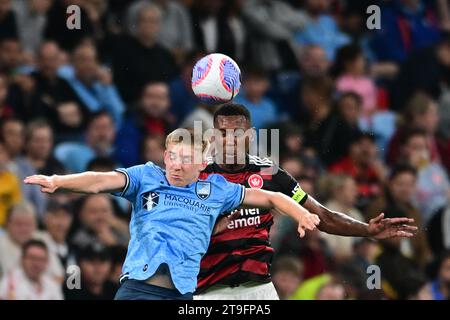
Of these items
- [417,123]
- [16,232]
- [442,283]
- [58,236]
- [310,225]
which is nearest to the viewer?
[310,225]

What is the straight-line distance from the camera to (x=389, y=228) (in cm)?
903

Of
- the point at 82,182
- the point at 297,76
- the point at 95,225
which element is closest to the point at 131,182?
the point at 82,182

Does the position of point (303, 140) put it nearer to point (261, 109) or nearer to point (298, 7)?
point (261, 109)

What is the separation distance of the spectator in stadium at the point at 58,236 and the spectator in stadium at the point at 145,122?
1336 millimetres

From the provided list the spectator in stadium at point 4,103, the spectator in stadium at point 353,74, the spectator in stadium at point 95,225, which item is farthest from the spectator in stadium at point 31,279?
the spectator in stadium at point 353,74

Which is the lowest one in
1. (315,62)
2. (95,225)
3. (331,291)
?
(331,291)

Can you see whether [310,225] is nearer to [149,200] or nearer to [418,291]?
[149,200]

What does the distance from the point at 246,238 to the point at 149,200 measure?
4.51ft

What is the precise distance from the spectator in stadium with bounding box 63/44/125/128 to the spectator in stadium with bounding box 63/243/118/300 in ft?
7.94

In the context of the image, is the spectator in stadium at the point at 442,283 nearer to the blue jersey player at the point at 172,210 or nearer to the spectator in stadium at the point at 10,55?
the blue jersey player at the point at 172,210

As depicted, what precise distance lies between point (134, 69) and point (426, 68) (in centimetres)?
411

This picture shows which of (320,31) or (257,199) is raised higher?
(320,31)

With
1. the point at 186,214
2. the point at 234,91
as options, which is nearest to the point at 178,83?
the point at 234,91

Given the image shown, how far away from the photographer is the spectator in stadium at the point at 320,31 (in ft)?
55.5
